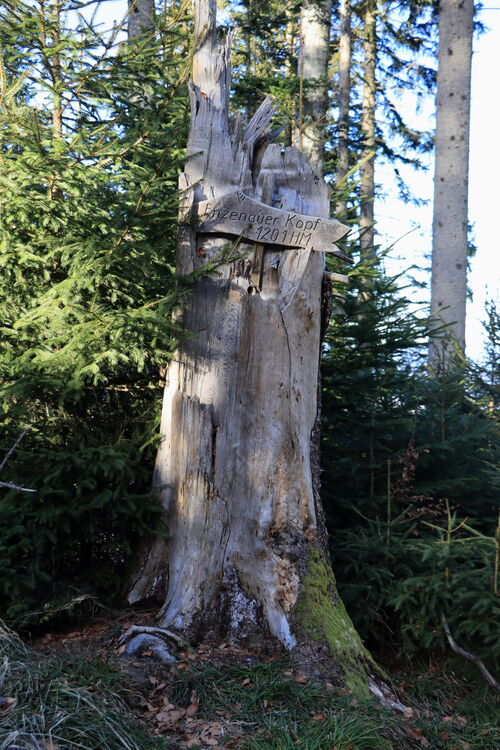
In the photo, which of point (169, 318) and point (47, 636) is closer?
point (47, 636)

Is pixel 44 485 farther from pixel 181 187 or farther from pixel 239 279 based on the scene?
pixel 181 187

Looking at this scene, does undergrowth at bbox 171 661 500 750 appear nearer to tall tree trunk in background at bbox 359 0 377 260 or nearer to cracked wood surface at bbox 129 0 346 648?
cracked wood surface at bbox 129 0 346 648

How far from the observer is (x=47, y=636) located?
15.4 feet

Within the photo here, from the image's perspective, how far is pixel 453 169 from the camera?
9930 mm

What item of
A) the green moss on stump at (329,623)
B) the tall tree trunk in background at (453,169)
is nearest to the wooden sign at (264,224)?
the green moss on stump at (329,623)

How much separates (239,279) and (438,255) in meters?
5.74

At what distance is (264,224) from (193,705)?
3.28 meters

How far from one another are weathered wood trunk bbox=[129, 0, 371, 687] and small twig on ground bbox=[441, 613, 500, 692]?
62 cm

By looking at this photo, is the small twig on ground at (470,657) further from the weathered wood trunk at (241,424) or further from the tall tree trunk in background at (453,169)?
the tall tree trunk in background at (453,169)

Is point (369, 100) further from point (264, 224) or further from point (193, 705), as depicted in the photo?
point (193, 705)

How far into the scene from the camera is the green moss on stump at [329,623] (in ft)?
15.1

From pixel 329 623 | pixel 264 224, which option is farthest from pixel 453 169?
pixel 329 623

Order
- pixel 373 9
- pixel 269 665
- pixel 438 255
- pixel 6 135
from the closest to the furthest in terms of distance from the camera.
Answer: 1. pixel 269 665
2. pixel 6 135
3. pixel 438 255
4. pixel 373 9

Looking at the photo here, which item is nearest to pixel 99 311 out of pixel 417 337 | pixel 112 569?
pixel 112 569
